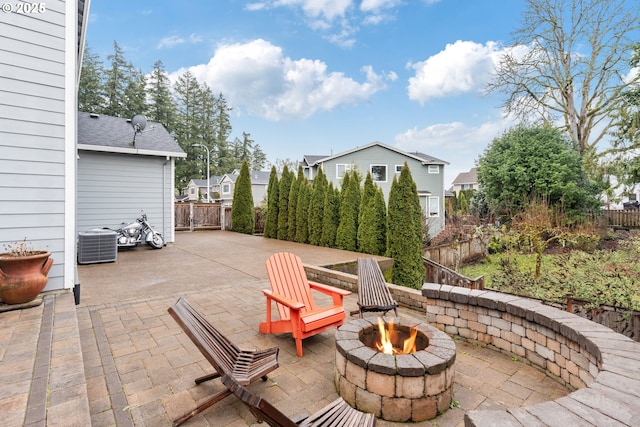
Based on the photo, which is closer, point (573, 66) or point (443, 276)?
point (443, 276)

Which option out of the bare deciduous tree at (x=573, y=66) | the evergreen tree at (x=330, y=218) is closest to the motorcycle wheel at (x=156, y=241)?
the evergreen tree at (x=330, y=218)

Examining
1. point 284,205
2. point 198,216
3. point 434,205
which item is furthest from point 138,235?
point 434,205

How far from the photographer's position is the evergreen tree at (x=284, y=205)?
11945 mm

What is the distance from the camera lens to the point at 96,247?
22.6ft

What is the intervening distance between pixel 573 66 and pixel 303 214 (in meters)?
15.2

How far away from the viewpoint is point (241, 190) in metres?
13.9

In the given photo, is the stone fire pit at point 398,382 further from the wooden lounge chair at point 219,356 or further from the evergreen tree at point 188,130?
the evergreen tree at point 188,130

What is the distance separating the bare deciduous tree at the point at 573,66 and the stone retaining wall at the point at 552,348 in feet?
49.8

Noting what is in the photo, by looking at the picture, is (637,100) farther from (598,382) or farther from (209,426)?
(209,426)

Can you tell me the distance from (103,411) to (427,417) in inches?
80.8

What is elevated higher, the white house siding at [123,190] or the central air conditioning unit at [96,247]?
the white house siding at [123,190]

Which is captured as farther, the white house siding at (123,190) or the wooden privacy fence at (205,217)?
the wooden privacy fence at (205,217)

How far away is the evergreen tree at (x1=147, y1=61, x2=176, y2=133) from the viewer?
2694 centimetres

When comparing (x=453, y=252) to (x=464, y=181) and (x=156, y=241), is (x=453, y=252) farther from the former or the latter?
(x=464, y=181)
